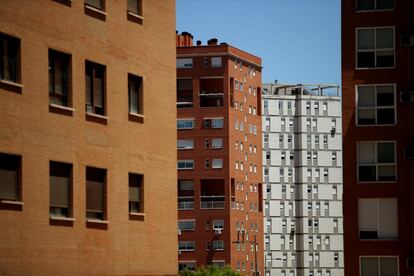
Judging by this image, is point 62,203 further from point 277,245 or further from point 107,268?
point 277,245

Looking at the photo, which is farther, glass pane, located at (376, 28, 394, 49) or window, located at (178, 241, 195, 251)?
window, located at (178, 241, 195, 251)

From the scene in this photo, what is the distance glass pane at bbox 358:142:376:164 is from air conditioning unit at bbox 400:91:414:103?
2.79 meters

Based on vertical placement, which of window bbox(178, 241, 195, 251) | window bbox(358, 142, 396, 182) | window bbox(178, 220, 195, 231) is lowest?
window bbox(178, 241, 195, 251)

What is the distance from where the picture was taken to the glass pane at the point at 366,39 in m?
58.0

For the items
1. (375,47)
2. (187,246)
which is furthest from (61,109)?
(187,246)

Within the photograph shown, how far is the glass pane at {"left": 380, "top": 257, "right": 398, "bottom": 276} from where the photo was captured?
181 feet

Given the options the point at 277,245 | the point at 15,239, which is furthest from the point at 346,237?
the point at 277,245

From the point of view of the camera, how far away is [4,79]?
3428cm

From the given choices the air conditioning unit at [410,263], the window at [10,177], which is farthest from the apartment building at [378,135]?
the window at [10,177]

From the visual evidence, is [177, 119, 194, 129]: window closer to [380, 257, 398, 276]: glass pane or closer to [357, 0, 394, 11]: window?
[357, 0, 394, 11]: window

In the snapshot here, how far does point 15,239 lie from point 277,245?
14979cm

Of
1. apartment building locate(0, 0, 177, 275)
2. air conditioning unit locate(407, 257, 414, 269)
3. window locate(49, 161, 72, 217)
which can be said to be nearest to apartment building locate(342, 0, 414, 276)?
air conditioning unit locate(407, 257, 414, 269)

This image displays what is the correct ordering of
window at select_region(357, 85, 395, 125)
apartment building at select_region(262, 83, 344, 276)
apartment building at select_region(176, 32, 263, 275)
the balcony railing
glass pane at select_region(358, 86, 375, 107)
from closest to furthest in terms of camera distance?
window at select_region(357, 85, 395, 125), glass pane at select_region(358, 86, 375, 107), apartment building at select_region(176, 32, 263, 275), the balcony railing, apartment building at select_region(262, 83, 344, 276)

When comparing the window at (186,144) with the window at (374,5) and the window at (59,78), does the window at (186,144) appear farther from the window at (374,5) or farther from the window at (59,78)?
the window at (59,78)
